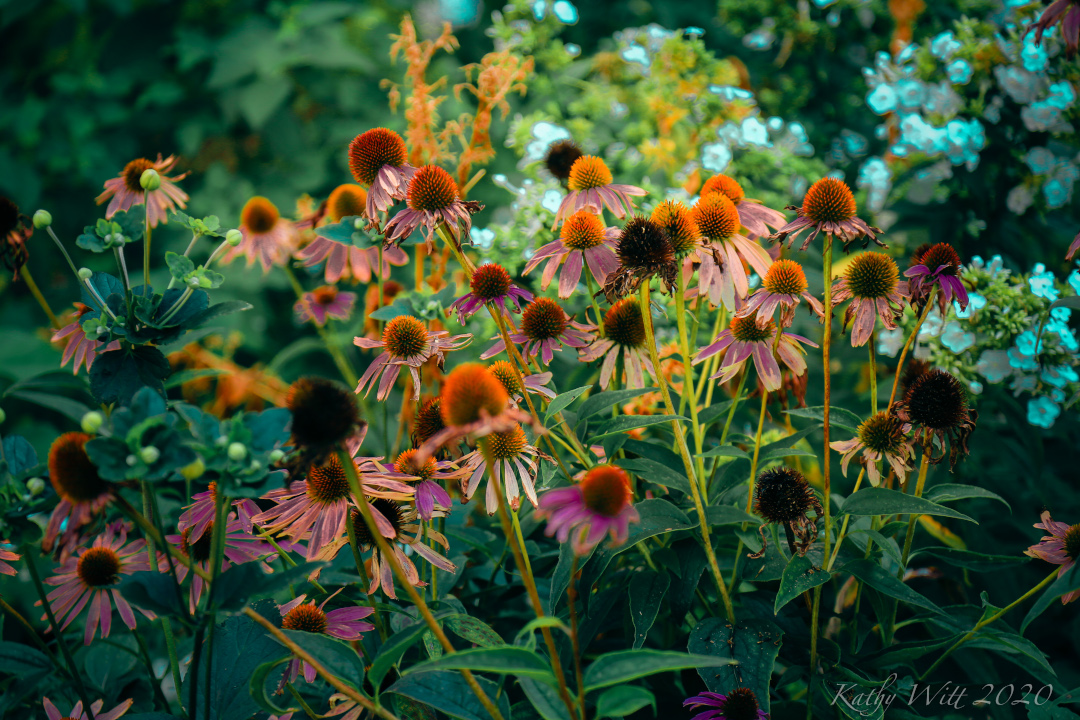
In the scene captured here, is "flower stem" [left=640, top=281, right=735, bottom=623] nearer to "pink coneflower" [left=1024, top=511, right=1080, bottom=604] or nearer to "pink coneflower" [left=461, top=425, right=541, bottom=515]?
"pink coneflower" [left=461, top=425, right=541, bottom=515]

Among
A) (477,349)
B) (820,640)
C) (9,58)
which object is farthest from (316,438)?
(9,58)

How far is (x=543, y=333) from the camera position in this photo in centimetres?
71

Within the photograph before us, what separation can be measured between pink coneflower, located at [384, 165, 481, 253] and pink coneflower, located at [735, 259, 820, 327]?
0.93ft

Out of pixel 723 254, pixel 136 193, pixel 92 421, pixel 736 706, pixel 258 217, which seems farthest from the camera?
pixel 258 217

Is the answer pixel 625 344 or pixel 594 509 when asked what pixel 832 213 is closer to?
pixel 625 344

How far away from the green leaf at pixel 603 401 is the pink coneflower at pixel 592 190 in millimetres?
206

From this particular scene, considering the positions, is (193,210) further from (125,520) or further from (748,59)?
(748,59)

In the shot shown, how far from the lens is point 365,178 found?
0.71m

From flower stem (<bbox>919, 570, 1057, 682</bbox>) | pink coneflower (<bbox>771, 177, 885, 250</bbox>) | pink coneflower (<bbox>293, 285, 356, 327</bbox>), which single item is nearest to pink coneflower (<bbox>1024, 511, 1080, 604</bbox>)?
flower stem (<bbox>919, 570, 1057, 682</bbox>)

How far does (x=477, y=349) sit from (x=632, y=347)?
633 mm

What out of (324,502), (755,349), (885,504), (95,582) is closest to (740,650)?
(885,504)

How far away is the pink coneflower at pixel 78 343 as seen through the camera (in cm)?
66

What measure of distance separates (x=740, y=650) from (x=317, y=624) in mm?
368

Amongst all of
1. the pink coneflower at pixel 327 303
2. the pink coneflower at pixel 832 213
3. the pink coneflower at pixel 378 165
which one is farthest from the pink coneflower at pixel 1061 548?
the pink coneflower at pixel 327 303
